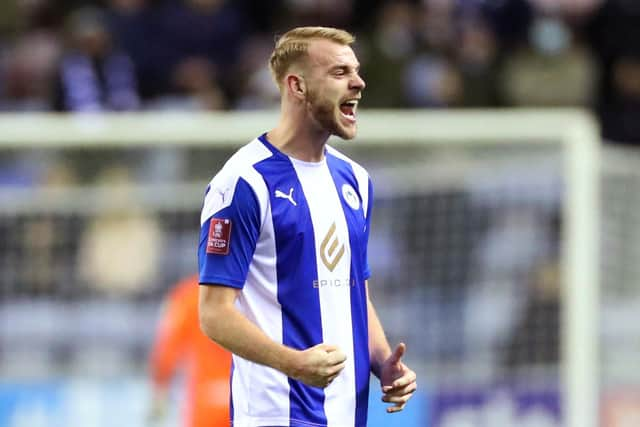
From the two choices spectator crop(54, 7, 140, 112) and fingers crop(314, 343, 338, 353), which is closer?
fingers crop(314, 343, 338, 353)

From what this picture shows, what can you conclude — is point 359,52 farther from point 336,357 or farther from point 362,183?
point 336,357

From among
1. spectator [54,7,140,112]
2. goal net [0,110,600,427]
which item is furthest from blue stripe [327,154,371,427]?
spectator [54,7,140,112]

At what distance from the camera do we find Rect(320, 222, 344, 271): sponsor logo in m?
4.16

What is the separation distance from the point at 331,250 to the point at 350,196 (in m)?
0.24

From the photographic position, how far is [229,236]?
4031 mm

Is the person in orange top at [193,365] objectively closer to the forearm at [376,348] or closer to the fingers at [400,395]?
the forearm at [376,348]

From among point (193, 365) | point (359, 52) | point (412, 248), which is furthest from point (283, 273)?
point (359, 52)

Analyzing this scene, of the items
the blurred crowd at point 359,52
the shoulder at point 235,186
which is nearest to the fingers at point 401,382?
the shoulder at point 235,186

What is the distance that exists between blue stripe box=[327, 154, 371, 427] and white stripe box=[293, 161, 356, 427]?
0.9 inches

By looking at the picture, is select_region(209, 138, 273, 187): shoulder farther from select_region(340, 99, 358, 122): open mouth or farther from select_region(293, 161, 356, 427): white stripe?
Answer: select_region(340, 99, 358, 122): open mouth

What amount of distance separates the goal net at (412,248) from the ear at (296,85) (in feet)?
14.2

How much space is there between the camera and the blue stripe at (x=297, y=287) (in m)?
4.10

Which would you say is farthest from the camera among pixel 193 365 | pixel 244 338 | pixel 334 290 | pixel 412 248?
pixel 412 248

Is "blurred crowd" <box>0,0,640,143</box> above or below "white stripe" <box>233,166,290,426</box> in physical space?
above
